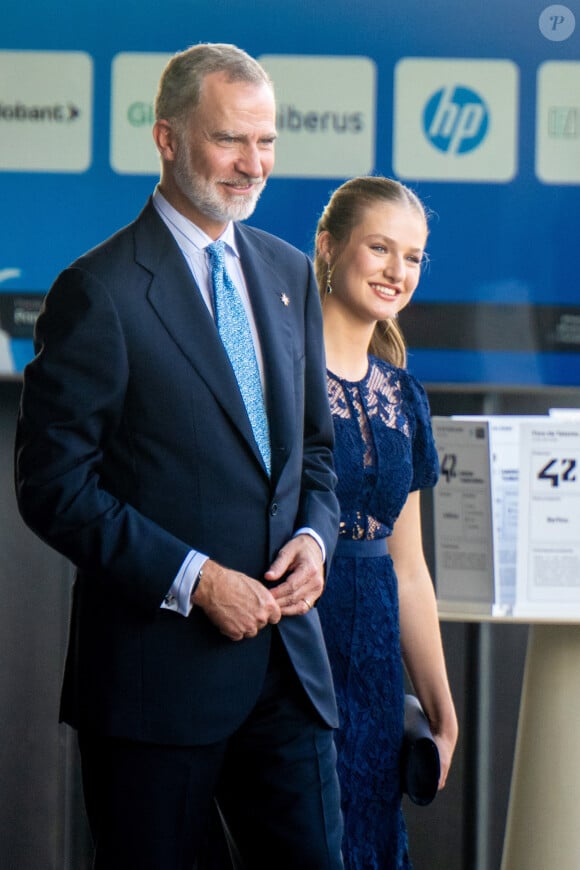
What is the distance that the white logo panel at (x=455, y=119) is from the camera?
3.00 meters

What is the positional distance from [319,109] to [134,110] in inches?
17.3

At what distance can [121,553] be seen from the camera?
1.61 m

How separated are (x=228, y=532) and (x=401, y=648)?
73 cm

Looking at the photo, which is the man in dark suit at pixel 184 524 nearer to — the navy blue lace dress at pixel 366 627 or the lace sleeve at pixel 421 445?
the navy blue lace dress at pixel 366 627

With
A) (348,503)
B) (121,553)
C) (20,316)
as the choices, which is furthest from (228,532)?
(20,316)

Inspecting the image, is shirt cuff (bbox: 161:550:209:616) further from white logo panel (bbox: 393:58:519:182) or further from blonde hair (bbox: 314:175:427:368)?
white logo panel (bbox: 393:58:519:182)

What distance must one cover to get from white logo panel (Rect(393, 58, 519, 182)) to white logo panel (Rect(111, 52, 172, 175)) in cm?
58

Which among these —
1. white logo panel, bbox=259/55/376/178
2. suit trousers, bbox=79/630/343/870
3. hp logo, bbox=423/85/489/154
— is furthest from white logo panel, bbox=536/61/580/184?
suit trousers, bbox=79/630/343/870

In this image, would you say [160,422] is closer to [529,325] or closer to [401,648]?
[401,648]

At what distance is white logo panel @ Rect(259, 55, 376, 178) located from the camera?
2992mm

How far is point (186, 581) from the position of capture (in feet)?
5.32

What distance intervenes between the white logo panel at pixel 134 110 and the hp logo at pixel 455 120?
643 mm

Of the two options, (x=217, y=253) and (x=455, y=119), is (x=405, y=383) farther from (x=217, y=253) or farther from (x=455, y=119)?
(x=455, y=119)

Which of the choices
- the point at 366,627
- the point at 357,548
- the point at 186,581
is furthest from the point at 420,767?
the point at 186,581
